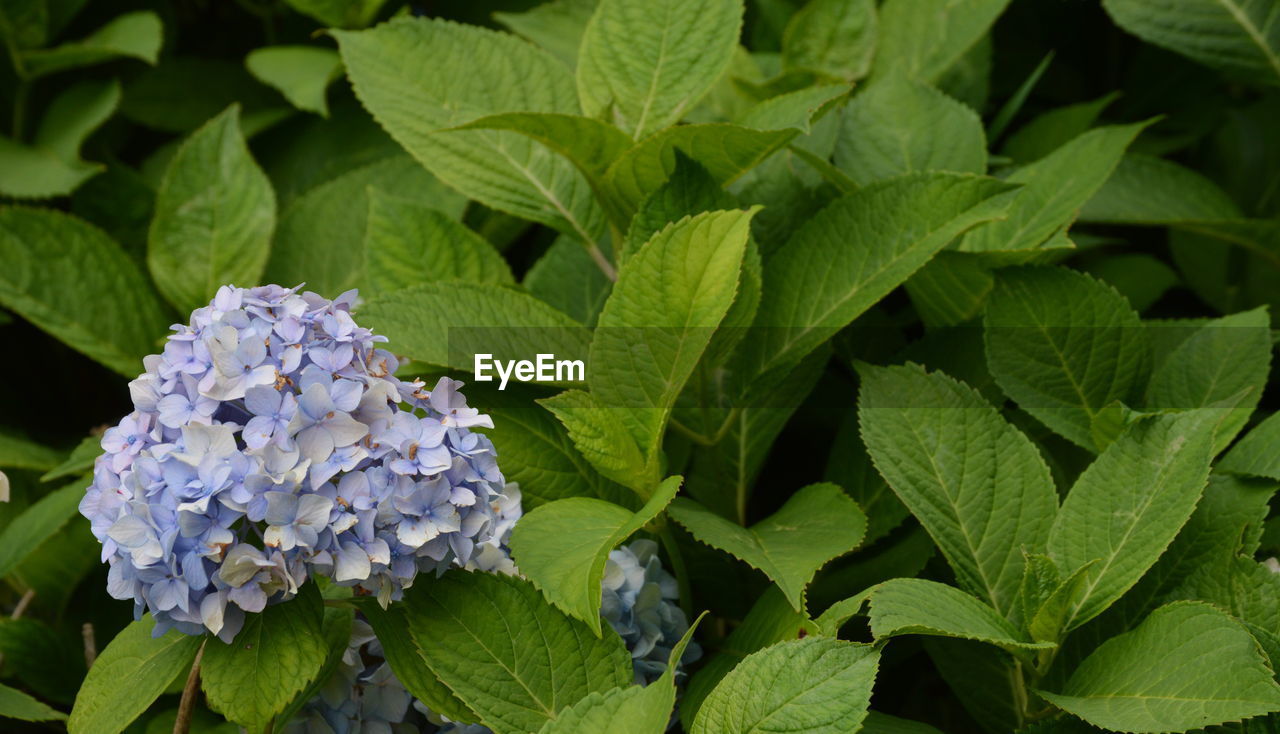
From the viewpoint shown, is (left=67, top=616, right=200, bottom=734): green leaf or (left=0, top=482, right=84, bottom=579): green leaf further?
(left=0, top=482, right=84, bottom=579): green leaf

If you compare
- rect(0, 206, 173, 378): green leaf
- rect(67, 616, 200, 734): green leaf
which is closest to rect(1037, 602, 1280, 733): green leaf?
rect(67, 616, 200, 734): green leaf

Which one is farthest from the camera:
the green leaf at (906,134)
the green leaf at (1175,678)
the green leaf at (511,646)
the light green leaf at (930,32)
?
the light green leaf at (930,32)

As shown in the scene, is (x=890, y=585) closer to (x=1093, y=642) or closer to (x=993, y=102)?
(x=1093, y=642)

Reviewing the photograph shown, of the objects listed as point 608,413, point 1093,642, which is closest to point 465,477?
point 608,413

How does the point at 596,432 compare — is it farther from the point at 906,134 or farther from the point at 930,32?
the point at 930,32

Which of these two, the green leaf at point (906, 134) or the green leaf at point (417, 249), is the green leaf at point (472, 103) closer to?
the green leaf at point (417, 249)

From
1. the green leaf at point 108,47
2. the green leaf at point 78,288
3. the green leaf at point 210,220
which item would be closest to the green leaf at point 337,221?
the green leaf at point 210,220

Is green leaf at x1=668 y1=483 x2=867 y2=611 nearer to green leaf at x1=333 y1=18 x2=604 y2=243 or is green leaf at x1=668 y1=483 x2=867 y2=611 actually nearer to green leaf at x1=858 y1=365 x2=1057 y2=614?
green leaf at x1=858 y1=365 x2=1057 y2=614

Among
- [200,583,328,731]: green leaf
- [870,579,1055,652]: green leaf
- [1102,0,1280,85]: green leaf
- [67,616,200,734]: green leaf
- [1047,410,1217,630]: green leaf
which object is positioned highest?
[1102,0,1280,85]: green leaf
